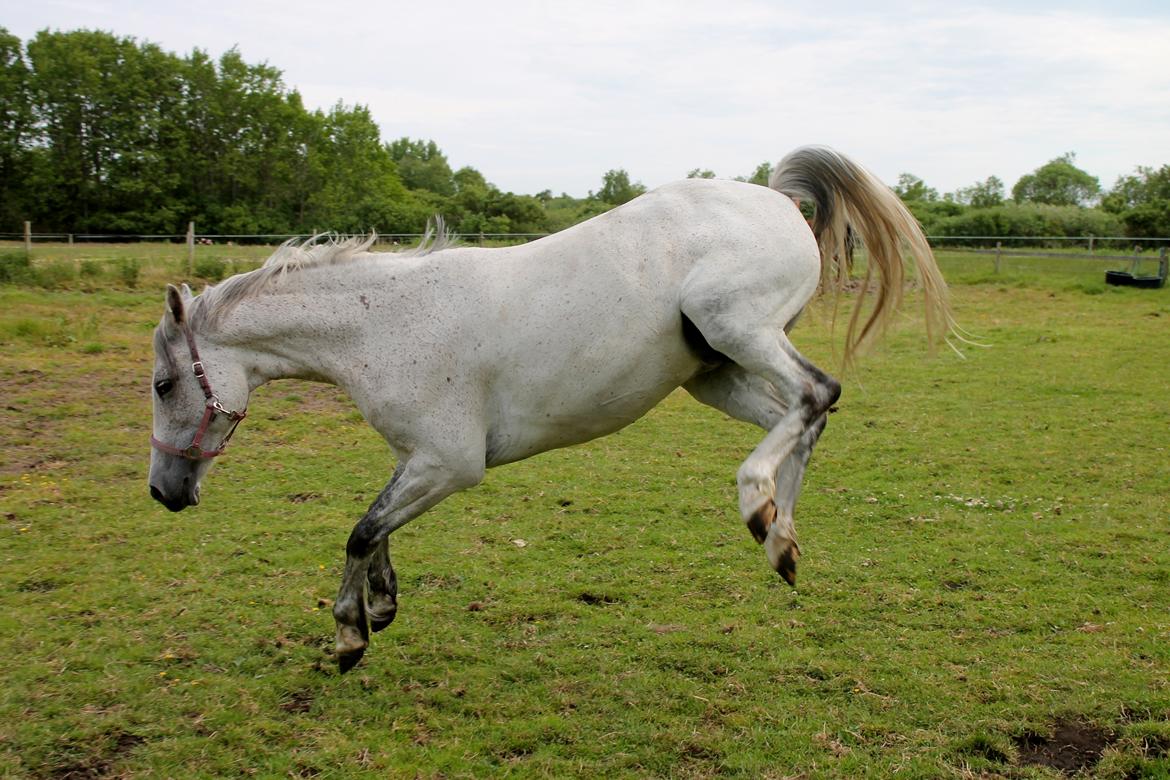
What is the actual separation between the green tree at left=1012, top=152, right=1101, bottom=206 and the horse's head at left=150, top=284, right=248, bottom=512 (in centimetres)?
5609

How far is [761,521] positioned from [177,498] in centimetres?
283

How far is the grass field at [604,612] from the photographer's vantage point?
13.1ft

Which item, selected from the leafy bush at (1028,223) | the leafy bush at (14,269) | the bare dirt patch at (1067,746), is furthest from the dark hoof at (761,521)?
the leafy bush at (1028,223)

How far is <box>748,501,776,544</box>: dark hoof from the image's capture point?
145 inches

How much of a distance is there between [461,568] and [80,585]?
2348 mm

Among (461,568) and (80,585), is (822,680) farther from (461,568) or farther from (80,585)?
(80,585)

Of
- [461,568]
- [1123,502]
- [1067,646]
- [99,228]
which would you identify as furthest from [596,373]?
[99,228]

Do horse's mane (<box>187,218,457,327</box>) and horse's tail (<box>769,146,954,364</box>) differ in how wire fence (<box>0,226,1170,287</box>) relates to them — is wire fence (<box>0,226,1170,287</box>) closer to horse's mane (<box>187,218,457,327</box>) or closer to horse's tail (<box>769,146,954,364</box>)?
horse's mane (<box>187,218,457,327</box>)

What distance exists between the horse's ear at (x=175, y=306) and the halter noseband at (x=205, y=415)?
0.03 m

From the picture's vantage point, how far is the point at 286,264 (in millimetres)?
4488

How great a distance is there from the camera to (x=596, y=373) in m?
4.14

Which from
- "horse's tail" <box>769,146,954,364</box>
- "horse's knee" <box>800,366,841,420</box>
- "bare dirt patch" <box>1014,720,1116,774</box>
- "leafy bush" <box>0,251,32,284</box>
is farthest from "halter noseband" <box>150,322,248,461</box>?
"leafy bush" <box>0,251,32,284</box>

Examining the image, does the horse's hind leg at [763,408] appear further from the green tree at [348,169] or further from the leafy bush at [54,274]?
the green tree at [348,169]

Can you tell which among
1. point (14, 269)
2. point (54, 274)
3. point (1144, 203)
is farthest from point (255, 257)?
point (1144, 203)
